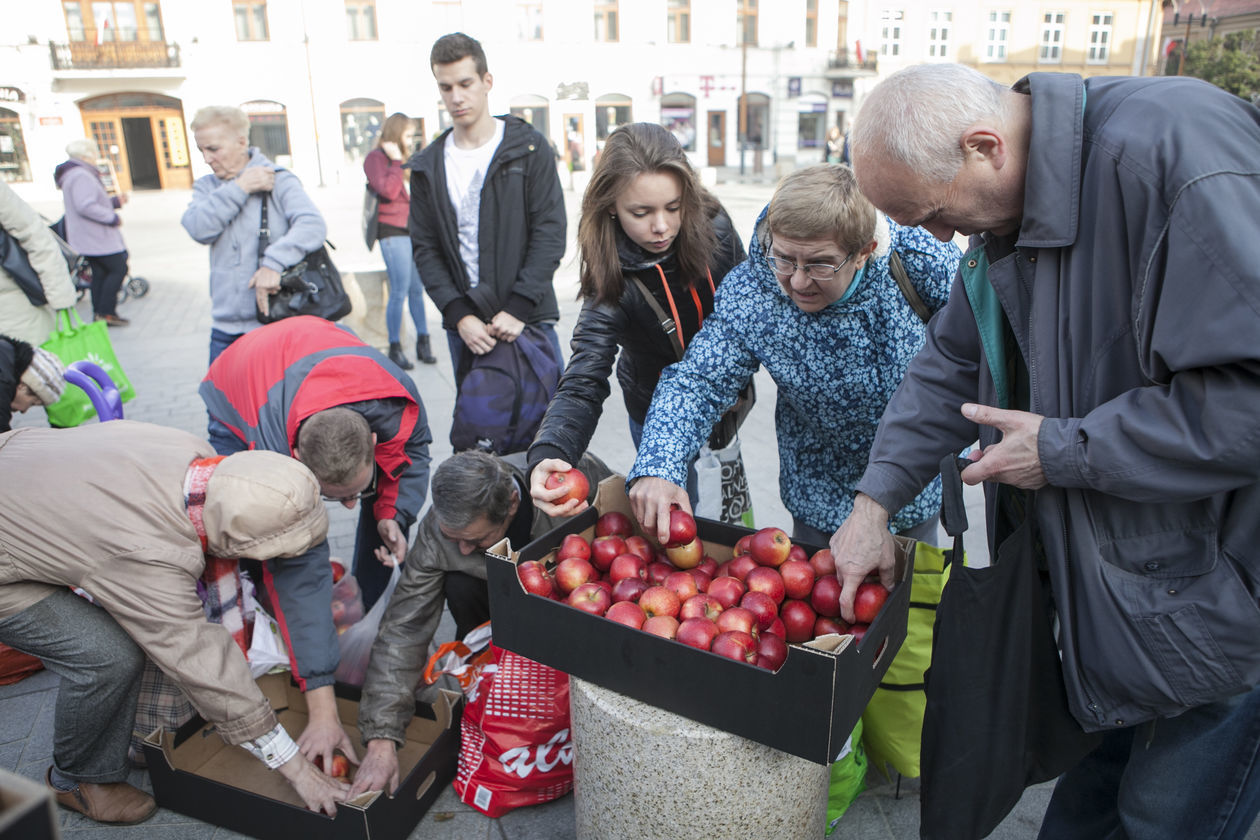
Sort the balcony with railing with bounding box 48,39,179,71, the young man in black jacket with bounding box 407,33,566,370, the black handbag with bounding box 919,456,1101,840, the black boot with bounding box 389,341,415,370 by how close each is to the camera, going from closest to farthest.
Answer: the black handbag with bounding box 919,456,1101,840 < the young man in black jacket with bounding box 407,33,566,370 < the black boot with bounding box 389,341,415,370 < the balcony with railing with bounding box 48,39,179,71

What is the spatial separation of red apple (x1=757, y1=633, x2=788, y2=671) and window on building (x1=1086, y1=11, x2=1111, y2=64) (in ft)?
154

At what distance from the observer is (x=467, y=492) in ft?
8.11

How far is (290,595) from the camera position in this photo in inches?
97.5

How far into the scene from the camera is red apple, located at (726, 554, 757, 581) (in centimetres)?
207

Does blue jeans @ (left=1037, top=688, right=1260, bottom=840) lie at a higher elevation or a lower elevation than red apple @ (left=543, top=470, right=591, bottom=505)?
lower

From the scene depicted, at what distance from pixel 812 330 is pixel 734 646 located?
89 centimetres

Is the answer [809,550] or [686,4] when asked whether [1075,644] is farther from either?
[686,4]

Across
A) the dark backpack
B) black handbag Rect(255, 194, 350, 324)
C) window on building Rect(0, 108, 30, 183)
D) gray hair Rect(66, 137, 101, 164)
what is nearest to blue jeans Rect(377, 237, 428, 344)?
black handbag Rect(255, 194, 350, 324)

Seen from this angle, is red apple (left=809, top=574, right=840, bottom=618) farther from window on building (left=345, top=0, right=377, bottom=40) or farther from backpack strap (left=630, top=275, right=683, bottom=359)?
window on building (left=345, top=0, right=377, bottom=40)

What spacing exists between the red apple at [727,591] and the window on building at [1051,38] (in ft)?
147

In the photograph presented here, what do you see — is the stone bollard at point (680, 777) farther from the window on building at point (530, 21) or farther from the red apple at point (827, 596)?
the window on building at point (530, 21)

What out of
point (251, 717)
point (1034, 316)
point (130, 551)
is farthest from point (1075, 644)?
point (130, 551)

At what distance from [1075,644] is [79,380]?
13.2 ft

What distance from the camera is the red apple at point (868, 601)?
6.23 feet
